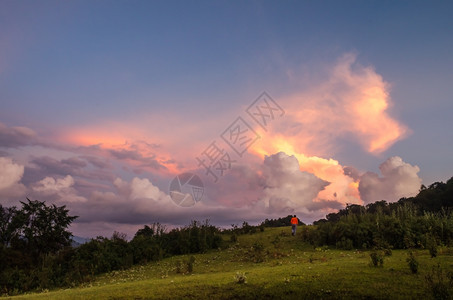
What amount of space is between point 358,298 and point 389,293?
1304 mm

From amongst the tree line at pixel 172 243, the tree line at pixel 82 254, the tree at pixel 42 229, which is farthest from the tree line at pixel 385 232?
the tree at pixel 42 229

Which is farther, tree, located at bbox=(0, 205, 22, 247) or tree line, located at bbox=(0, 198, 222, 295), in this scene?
tree, located at bbox=(0, 205, 22, 247)

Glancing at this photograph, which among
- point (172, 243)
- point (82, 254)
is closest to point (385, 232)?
point (172, 243)

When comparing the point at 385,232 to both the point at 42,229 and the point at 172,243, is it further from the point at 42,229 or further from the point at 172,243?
the point at 42,229

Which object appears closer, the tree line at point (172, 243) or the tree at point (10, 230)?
the tree line at point (172, 243)

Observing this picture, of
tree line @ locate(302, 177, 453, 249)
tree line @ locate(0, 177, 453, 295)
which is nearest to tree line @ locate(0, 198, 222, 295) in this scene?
tree line @ locate(0, 177, 453, 295)

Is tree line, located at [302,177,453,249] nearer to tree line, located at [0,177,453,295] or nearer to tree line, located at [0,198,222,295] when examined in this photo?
tree line, located at [0,177,453,295]

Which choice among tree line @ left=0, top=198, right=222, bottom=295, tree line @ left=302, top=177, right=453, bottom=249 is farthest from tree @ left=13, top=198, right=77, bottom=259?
tree line @ left=302, top=177, right=453, bottom=249

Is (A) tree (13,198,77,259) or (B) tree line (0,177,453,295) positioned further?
(A) tree (13,198,77,259)

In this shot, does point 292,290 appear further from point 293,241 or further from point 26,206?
point 26,206

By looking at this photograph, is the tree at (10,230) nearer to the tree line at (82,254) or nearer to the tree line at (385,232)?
the tree line at (82,254)

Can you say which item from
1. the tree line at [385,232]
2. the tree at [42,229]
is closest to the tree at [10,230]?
the tree at [42,229]

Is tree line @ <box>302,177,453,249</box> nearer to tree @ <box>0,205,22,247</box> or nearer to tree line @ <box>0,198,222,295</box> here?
tree line @ <box>0,198,222,295</box>

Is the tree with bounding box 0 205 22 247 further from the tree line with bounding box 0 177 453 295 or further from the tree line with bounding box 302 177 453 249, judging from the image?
the tree line with bounding box 302 177 453 249
